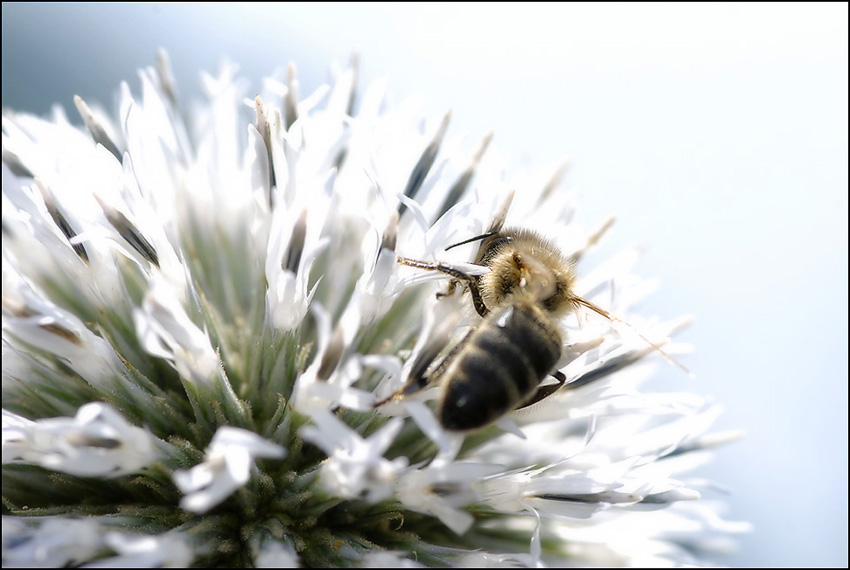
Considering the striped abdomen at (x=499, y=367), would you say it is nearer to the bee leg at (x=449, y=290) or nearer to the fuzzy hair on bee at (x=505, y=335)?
the fuzzy hair on bee at (x=505, y=335)

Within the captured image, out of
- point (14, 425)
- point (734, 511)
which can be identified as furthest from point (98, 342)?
point (734, 511)

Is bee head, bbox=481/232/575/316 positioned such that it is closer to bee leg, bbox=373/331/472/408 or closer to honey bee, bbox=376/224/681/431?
honey bee, bbox=376/224/681/431

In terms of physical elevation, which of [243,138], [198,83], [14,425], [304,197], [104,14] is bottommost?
[14,425]

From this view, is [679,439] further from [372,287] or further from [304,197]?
[304,197]

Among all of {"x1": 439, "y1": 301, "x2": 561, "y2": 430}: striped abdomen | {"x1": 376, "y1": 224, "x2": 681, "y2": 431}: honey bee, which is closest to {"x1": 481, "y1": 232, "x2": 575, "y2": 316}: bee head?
{"x1": 376, "y1": 224, "x2": 681, "y2": 431}: honey bee

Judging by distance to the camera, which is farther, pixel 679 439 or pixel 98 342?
pixel 679 439

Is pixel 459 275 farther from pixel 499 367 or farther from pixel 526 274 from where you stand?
pixel 499 367

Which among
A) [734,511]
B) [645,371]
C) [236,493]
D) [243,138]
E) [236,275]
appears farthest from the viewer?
[734,511]

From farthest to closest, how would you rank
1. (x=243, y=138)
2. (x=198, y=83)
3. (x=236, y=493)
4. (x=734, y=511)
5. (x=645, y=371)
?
(x=734, y=511) < (x=198, y=83) < (x=243, y=138) < (x=645, y=371) < (x=236, y=493)
